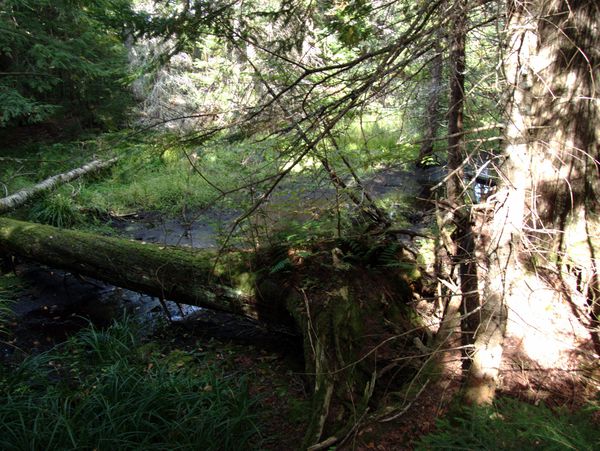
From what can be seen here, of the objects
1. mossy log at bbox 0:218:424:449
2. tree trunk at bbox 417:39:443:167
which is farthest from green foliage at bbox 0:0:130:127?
tree trunk at bbox 417:39:443:167

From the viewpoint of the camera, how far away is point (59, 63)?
9711mm

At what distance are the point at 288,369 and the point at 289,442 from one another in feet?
3.44

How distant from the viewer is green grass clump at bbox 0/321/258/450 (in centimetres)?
309

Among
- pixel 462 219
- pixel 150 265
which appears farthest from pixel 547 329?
pixel 150 265

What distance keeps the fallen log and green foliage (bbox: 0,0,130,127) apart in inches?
56.0

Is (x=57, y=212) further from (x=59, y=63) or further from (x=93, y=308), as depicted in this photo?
(x=59, y=63)

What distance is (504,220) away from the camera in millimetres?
2168

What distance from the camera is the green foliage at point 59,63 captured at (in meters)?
9.32

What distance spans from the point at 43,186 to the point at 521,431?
10070 millimetres

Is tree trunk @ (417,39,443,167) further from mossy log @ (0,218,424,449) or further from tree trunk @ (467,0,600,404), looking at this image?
mossy log @ (0,218,424,449)

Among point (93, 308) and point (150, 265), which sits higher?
point (150, 265)

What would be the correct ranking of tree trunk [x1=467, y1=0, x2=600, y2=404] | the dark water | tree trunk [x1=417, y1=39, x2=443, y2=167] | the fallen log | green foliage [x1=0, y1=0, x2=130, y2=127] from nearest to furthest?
tree trunk [x1=467, y1=0, x2=600, y2=404] < tree trunk [x1=417, y1=39, x2=443, y2=167] < the dark water < the fallen log < green foliage [x1=0, y1=0, x2=130, y2=127]

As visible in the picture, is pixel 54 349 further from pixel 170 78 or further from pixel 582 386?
pixel 170 78

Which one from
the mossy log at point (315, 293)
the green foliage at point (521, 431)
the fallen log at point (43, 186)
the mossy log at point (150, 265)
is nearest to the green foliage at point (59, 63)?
the fallen log at point (43, 186)
